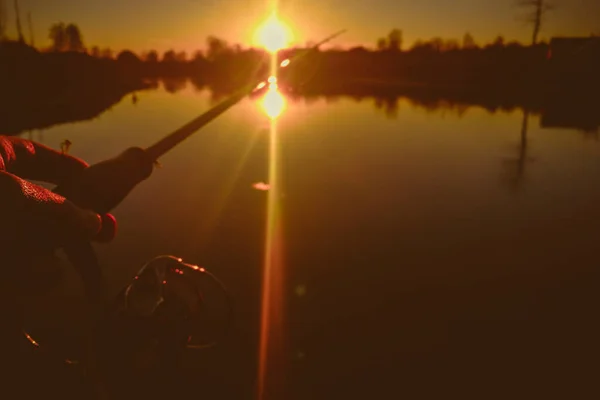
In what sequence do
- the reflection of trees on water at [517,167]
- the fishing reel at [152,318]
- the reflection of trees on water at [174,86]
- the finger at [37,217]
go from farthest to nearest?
the reflection of trees on water at [174,86] → the reflection of trees on water at [517,167] → the fishing reel at [152,318] → the finger at [37,217]

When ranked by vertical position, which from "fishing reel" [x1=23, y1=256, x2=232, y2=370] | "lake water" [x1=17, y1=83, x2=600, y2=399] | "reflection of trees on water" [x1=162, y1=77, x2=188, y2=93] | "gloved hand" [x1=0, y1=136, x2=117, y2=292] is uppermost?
"gloved hand" [x1=0, y1=136, x2=117, y2=292]

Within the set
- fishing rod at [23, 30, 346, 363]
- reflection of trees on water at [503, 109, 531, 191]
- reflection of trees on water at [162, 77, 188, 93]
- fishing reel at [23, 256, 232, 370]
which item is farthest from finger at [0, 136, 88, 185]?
reflection of trees on water at [162, 77, 188, 93]

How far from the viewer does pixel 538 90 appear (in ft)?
159

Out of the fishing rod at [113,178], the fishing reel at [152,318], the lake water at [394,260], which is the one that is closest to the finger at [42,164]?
the fishing rod at [113,178]

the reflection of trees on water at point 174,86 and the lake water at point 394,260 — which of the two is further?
the reflection of trees on water at point 174,86

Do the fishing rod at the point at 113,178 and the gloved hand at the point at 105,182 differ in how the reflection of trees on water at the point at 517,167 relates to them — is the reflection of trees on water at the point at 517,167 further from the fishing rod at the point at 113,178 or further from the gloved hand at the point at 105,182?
the gloved hand at the point at 105,182

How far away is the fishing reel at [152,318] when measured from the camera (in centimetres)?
248

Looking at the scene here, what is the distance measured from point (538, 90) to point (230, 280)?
48.4 metres

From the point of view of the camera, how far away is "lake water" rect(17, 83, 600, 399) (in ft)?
17.6

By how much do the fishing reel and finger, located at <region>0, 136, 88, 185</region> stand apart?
745mm

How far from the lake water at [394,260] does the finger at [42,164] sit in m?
3.63

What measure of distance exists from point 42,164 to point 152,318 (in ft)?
3.28

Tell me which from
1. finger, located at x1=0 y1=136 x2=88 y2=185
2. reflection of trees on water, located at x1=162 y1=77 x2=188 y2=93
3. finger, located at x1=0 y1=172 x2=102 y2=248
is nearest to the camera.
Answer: finger, located at x1=0 y1=172 x2=102 y2=248

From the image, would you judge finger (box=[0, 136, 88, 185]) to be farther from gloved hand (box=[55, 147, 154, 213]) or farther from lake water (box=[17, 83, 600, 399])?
lake water (box=[17, 83, 600, 399])
